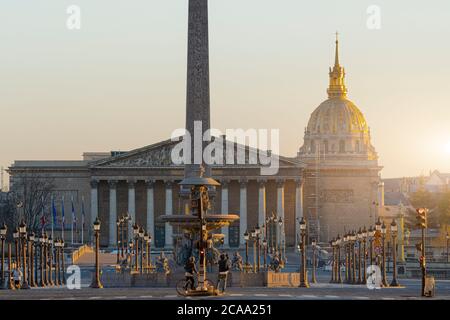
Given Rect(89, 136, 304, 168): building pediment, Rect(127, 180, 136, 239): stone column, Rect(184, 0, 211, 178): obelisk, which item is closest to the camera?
Rect(184, 0, 211, 178): obelisk

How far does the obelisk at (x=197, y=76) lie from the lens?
7906 cm

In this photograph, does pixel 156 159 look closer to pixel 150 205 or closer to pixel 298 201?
pixel 150 205

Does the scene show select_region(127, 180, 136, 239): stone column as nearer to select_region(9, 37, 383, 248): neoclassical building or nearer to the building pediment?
select_region(9, 37, 383, 248): neoclassical building

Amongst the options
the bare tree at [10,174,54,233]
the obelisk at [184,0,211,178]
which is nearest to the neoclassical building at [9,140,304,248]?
the bare tree at [10,174,54,233]

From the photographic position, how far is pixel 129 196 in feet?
565

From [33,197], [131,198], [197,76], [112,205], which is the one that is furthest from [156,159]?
[197,76]

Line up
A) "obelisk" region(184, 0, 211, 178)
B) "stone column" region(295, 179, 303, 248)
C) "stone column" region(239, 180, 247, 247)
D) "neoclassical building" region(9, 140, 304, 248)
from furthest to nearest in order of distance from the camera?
"stone column" region(295, 179, 303, 248)
"stone column" region(239, 180, 247, 247)
"neoclassical building" region(9, 140, 304, 248)
"obelisk" region(184, 0, 211, 178)

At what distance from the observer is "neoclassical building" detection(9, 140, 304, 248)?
17150 cm

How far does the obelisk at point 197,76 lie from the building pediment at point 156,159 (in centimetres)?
9065

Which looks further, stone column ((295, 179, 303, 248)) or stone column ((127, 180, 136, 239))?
stone column ((295, 179, 303, 248))

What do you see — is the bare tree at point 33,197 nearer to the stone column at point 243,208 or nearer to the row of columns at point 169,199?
the row of columns at point 169,199

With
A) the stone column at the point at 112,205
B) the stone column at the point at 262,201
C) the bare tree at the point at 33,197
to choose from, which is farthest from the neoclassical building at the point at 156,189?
the bare tree at the point at 33,197
